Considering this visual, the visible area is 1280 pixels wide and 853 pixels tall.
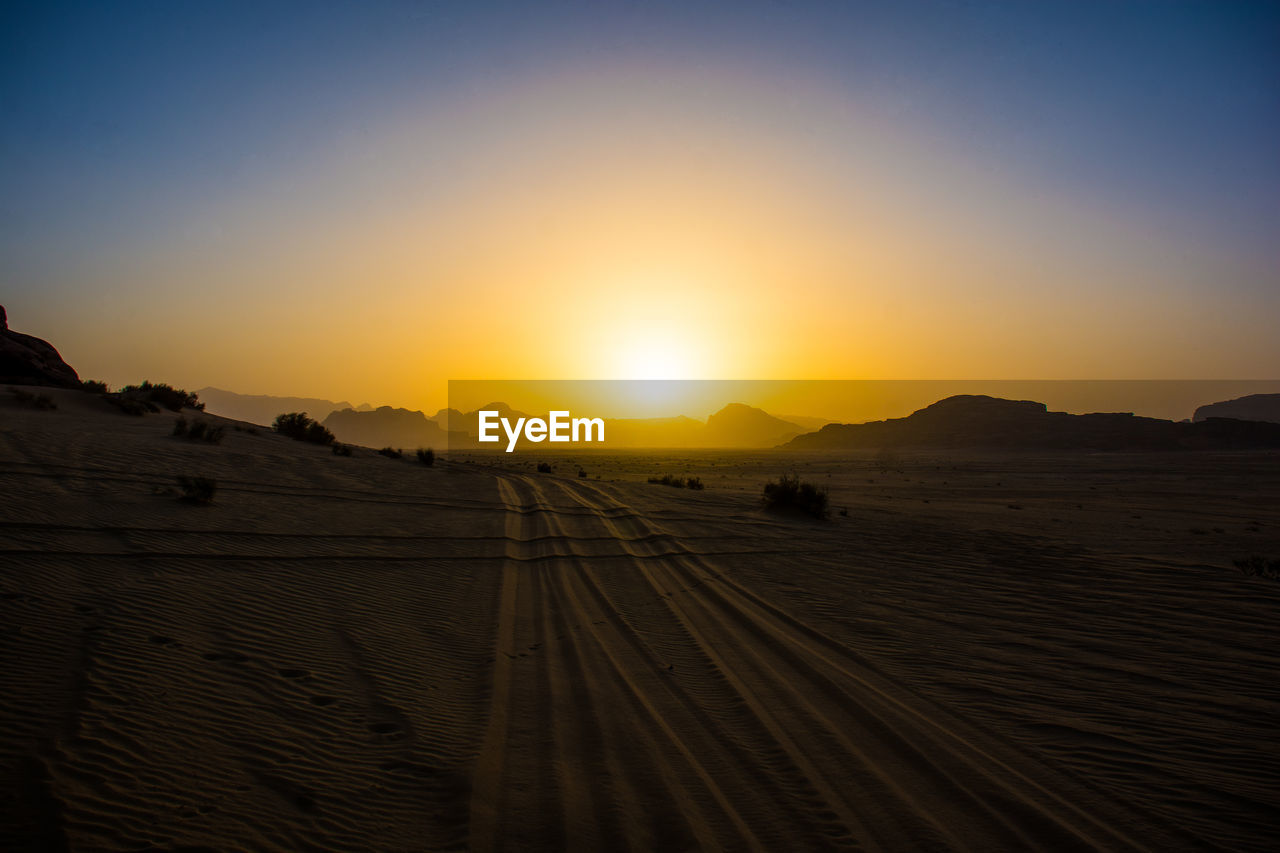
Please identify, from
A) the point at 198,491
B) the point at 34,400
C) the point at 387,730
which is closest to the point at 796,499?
the point at 198,491

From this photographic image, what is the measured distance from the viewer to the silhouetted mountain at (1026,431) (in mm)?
74625

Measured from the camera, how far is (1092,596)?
850 cm

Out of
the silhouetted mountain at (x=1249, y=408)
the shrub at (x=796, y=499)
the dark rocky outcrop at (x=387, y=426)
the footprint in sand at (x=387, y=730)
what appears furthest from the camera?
the dark rocky outcrop at (x=387, y=426)

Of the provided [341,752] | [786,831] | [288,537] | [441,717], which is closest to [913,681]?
[786,831]

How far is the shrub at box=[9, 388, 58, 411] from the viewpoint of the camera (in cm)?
1688

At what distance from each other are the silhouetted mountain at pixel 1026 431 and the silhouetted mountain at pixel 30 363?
8822 centimetres

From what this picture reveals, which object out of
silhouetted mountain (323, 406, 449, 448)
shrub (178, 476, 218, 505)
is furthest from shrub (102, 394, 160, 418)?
silhouetted mountain (323, 406, 449, 448)

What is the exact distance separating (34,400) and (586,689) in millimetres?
20122

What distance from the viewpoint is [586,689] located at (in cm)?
495

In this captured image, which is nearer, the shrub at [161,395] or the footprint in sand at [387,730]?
the footprint in sand at [387,730]

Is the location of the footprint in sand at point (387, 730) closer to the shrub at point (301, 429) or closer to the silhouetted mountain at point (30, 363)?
the shrub at point (301, 429)

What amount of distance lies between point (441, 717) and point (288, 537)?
590 cm

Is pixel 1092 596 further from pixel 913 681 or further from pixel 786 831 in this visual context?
pixel 786 831
